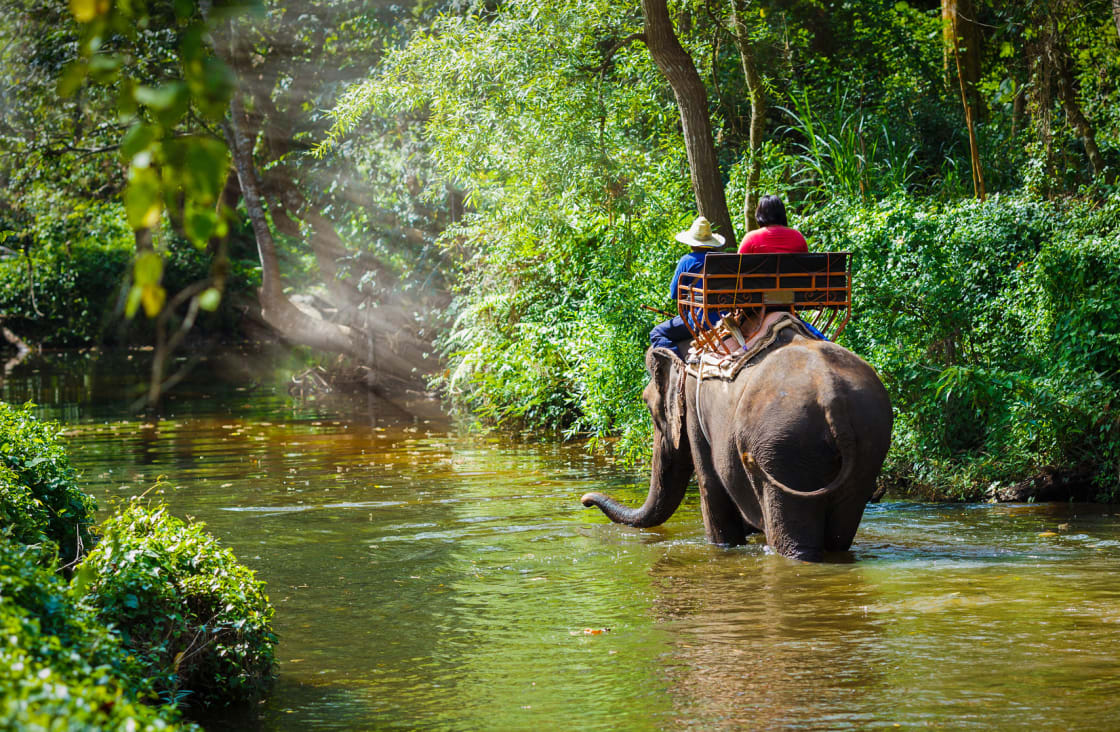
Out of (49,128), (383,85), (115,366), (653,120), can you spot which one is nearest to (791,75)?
(653,120)

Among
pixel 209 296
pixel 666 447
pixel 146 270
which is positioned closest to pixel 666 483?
pixel 666 447

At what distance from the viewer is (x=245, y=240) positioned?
41.5 metres

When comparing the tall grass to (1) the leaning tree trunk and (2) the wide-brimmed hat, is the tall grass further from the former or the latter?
(2) the wide-brimmed hat

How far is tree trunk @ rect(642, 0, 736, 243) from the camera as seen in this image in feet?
40.5

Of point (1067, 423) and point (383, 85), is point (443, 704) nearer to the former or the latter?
point (1067, 423)

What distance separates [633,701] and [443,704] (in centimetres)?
93

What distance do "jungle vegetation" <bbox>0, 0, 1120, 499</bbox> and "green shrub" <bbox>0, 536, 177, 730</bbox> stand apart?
1.07 meters

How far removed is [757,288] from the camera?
859 cm

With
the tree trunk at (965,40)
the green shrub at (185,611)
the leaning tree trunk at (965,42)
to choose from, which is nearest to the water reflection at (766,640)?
the green shrub at (185,611)

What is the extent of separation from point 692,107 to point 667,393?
3.93 meters

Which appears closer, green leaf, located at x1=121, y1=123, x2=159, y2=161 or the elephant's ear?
green leaf, located at x1=121, y1=123, x2=159, y2=161

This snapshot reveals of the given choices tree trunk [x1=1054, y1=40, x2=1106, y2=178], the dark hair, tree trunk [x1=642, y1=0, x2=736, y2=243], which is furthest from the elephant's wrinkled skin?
tree trunk [x1=1054, y1=40, x2=1106, y2=178]

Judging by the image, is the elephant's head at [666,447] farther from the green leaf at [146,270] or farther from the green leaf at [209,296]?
the green leaf at [146,270]

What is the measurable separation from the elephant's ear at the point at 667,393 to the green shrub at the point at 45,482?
175 inches
